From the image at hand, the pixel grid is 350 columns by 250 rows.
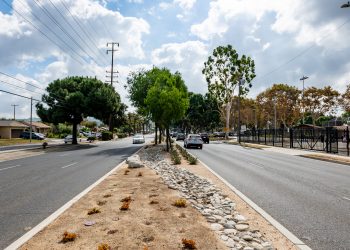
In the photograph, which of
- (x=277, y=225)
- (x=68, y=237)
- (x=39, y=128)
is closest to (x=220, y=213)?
(x=277, y=225)

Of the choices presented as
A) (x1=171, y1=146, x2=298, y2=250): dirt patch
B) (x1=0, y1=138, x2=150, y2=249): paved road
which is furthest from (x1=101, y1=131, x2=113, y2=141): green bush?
(x1=171, y1=146, x2=298, y2=250): dirt patch

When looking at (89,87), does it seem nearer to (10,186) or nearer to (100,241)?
(10,186)

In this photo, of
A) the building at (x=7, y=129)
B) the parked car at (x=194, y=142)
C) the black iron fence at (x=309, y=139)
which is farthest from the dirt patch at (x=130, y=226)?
the building at (x=7, y=129)

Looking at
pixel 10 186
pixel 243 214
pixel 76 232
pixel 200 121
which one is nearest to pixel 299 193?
pixel 243 214

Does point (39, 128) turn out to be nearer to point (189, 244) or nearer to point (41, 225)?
point (41, 225)

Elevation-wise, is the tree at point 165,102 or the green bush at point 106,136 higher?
the tree at point 165,102

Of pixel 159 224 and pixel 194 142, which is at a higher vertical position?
pixel 194 142

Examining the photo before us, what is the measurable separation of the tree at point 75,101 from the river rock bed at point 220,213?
32175 millimetres

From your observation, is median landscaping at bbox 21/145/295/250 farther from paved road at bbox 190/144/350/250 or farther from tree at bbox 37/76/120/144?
tree at bbox 37/76/120/144

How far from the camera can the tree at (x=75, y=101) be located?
41250 millimetres

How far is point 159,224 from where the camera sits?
19.4ft

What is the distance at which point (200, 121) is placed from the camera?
86.9 meters

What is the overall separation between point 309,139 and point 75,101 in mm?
29136

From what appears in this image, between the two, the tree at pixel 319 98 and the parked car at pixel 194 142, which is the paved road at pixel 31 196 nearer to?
the parked car at pixel 194 142
